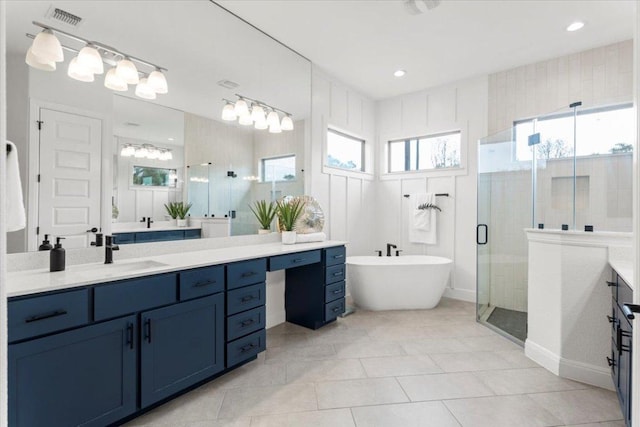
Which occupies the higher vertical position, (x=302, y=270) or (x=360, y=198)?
(x=360, y=198)

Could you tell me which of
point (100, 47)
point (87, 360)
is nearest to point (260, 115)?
point (100, 47)

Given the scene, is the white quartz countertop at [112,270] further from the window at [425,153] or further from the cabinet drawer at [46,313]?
the window at [425,153]

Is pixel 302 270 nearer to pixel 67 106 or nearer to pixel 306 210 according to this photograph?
pixel 306 210

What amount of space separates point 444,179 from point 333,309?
2550mm

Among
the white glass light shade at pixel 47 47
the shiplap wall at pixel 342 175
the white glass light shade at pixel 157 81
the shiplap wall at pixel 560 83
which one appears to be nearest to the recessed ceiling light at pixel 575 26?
the shiplap wall at pixel 560 83

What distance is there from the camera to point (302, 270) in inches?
133

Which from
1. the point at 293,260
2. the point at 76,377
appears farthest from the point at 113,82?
the point at 293,260

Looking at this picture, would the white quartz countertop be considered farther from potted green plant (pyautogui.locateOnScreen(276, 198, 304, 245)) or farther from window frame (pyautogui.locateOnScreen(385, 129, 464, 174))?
window frame (pyautogui.locateOnScreen(385, 129, 464, 174))

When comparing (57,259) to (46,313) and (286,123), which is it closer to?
(46,313)

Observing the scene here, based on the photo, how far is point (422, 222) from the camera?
4.56 m

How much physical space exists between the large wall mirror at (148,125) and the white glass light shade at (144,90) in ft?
0.13

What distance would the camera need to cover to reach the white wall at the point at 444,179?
4.27m

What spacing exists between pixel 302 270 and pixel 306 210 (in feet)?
2.23

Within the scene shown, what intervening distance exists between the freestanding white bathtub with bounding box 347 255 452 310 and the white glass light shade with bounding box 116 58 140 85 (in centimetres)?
291
